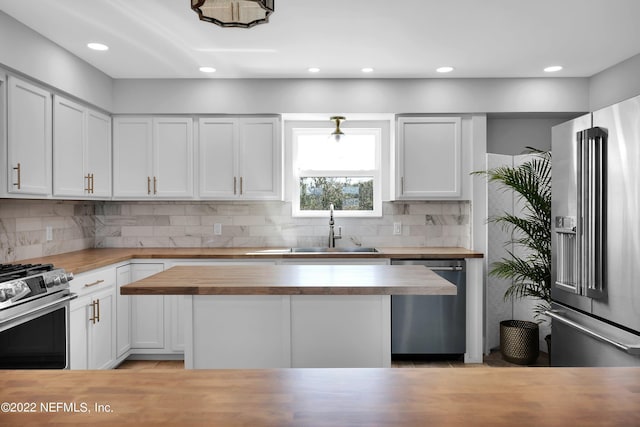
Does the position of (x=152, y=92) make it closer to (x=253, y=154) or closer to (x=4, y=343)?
(x=253, y=154)

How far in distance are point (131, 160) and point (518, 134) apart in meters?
3.71

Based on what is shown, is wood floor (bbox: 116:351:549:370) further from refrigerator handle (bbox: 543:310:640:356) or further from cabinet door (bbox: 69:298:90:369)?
refrigerator handle (bbox: 543:310:640:356)

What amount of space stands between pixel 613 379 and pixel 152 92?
399cm

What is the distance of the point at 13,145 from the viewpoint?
2707 mm

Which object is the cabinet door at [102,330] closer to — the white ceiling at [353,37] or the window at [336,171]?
the white ceiling at [353,37]

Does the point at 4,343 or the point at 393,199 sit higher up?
the point at 393,199

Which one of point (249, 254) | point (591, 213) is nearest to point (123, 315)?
point (249, 254)

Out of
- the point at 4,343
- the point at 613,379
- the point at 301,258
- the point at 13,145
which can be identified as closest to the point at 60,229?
the point at 13,145

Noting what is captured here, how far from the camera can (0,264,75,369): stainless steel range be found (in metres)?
2.18

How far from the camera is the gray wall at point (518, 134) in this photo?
4.26 meters

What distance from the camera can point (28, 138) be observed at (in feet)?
9.35

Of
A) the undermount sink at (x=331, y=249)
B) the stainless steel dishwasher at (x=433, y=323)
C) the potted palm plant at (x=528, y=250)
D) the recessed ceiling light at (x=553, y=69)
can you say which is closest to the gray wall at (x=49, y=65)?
the undermount sink at (x=331, y=249)

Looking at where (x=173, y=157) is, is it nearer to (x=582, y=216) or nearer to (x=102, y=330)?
(x=102, y=330)

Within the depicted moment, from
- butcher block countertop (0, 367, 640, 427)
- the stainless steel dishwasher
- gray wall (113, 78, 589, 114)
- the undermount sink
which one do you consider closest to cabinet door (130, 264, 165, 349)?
the undermount sink
